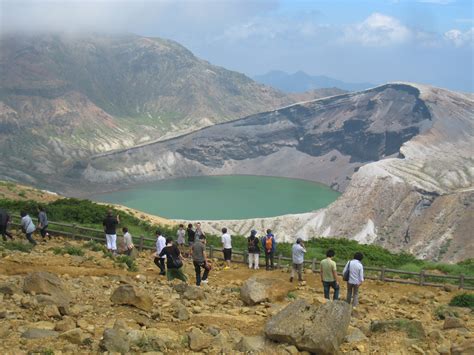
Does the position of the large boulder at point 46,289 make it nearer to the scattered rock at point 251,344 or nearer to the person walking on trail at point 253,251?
the scattered rock at point 251,344

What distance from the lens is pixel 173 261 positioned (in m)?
16.5

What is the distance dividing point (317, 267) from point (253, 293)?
8092 mm

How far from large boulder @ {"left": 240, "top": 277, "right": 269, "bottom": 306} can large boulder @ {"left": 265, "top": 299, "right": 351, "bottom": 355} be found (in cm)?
344

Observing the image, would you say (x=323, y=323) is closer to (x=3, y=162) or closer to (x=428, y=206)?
(x=428, y=206)

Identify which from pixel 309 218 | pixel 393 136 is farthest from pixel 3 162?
pixel 393 136

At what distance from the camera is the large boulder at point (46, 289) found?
11742 mm

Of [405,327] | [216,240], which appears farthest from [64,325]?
[216,240]

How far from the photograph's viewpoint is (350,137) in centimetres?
19675

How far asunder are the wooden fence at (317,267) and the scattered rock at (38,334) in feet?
43.9

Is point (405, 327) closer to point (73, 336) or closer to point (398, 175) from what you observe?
point (73, 336)

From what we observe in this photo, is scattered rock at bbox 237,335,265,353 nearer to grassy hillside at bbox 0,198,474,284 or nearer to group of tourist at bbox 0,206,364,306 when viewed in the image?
group of tourist at bbox 0,206,364,306

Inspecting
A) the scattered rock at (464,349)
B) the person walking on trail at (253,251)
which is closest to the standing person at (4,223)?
the person walking on trail at (253,251)

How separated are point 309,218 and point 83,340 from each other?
98.3 metres

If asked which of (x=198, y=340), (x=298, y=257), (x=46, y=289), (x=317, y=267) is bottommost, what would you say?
(x=317, y=267)
